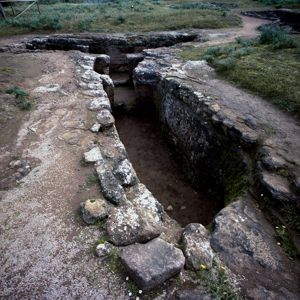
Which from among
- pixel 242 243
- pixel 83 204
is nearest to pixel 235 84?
pixel 242 243

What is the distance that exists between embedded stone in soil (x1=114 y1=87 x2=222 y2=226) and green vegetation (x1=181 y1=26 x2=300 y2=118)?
2484mm

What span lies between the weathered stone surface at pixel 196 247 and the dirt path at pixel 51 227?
79 cm

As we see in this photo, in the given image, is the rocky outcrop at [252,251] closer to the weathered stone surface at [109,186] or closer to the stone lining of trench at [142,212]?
the stone lining of trench at [142,212]

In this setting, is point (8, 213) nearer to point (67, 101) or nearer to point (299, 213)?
point (67, 101)

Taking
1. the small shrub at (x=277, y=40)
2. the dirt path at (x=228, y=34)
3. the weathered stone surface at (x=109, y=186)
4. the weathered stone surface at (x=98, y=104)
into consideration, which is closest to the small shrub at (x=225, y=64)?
the small shrub at (x=277, y=40)

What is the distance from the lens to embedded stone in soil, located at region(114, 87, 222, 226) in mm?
5109

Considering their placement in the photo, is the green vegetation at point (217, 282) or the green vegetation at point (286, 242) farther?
the green vegetation at point (286, 242)

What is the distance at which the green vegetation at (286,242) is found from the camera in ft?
9.70

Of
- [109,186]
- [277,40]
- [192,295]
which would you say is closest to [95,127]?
[109,186]

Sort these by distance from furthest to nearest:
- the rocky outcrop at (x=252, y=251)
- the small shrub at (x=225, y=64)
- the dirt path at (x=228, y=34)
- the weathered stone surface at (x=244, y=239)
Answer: the dirt path at (x=228, y=34), the small shrub at (x=225, y=64), the weathered stone surface at (x=244, y=239), the rocky outcrop at (x=252, y=251)

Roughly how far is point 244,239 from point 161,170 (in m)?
3.44

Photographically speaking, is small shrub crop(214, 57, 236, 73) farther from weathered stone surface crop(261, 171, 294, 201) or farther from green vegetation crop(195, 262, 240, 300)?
green vegetation crop(195, 262, 240, 300)

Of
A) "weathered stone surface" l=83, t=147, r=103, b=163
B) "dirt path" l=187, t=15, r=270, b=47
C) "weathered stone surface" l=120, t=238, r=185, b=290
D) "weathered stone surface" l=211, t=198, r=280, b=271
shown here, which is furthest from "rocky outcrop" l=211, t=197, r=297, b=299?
"dirt path" l=187, t=15, r=270, b=47

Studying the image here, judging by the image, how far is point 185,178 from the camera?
6.10 metres
